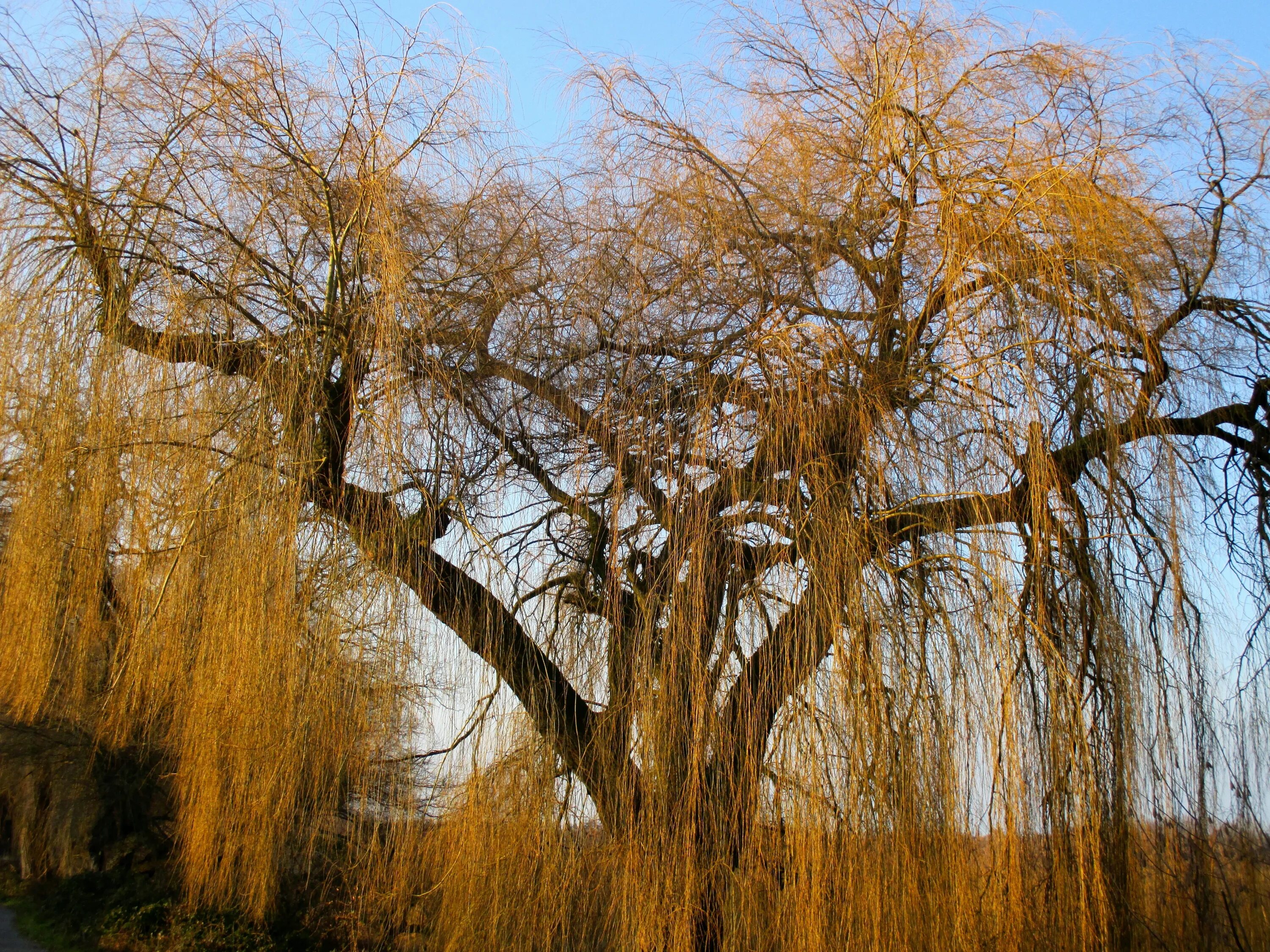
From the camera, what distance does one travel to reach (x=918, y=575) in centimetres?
257

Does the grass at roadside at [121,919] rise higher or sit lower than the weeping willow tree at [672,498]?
lower

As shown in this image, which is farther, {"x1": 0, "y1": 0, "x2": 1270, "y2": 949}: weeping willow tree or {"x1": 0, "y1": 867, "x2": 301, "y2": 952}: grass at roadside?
{"x1": 0, "y1": 867, "x2": 301, "y2": 952}: grass at roadside

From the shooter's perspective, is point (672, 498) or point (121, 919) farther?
point (121, 919)

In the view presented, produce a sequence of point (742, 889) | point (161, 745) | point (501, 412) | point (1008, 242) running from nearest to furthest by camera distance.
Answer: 1. point (742, 889)
2. point (1008, 242)
3. point (501, 412)
4. point (161, 745)

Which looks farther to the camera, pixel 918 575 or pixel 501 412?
pixel 501 412

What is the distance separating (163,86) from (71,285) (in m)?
0.86

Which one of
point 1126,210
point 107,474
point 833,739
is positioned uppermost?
point 1126,210

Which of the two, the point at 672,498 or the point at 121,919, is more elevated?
the point at 672,498

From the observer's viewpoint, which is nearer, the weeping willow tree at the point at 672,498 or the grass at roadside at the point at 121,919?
the weeping willow tree at the point at 672,498

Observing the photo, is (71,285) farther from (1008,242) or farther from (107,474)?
(1008,242)

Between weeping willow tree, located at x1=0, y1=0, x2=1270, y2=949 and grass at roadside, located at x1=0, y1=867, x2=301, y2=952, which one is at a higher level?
weeping willow tree, located at x1=0, y1=0, x2=1270, y2=949

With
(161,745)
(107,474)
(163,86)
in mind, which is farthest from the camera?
(161,745)

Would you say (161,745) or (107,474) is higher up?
(107,474)

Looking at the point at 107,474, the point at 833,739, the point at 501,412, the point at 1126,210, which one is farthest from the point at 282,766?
the point at 1126,210
